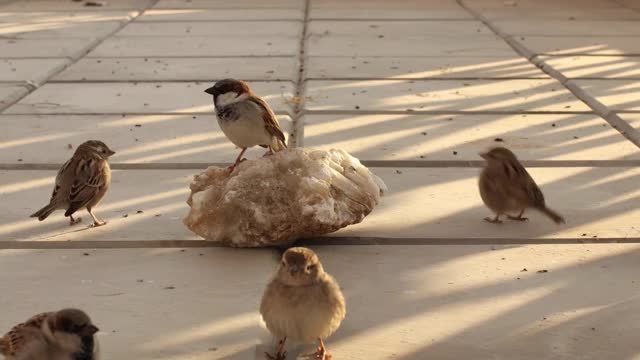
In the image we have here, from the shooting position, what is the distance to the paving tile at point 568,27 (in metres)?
12.1

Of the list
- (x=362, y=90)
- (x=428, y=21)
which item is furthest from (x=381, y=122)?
(x=428, y=21)

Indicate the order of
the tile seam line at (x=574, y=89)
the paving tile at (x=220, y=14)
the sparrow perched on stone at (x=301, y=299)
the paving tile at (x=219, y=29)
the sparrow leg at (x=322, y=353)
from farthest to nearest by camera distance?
the paving tile at (x=220, y=14)
the paving tile at (x=219, y=29)
the tile seam line at (x=574, y=89)
the sparrow leg at (x=322, y=353)
the sparrow perched on stone at (x=301, y=299)

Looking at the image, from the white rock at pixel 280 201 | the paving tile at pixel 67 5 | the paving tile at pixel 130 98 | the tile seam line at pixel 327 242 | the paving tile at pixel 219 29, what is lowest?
the paving tile at pixel 67 5

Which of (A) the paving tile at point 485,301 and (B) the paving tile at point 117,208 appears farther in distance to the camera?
(B) the paving tile at point 117,208

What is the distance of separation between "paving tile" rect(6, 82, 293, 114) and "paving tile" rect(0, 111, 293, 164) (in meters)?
0.24

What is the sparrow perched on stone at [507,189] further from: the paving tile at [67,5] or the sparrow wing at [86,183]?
the paving tile at [67,5]

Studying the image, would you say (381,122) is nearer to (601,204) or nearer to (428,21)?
(601,204)

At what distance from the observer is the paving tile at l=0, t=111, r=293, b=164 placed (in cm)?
689

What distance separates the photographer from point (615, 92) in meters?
8.77

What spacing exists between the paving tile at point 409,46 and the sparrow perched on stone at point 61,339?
23.8 feet

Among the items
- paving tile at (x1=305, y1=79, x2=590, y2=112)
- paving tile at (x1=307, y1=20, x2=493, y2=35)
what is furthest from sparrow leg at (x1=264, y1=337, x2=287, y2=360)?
paving tile at (x1=307, y1=20, x2=493, y2=35)

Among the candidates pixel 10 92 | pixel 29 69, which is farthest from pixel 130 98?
pixel 29 69

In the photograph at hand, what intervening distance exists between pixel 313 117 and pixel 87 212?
7.86 ft

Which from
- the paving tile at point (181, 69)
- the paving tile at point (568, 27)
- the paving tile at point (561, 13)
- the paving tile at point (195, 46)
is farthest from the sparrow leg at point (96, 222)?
the paving tile at point (561, 13)
